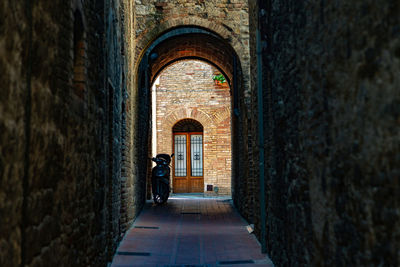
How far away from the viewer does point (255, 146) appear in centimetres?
661

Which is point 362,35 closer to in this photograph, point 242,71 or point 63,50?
point 63,50

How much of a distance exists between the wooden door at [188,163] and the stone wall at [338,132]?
13696 millimetres

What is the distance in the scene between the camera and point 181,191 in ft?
59.5

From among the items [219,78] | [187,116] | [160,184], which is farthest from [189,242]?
[219,78]

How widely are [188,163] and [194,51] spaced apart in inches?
286

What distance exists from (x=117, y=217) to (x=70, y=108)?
3219 mm

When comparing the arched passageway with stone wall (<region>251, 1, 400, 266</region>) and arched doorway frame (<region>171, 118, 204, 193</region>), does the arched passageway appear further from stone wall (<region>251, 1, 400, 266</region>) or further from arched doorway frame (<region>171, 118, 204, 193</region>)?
stone wall (<region>251, 1, 400, 266</region>)

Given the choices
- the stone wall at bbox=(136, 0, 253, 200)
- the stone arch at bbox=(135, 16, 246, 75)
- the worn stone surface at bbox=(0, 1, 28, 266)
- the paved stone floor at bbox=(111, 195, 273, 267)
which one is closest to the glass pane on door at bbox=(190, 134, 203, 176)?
A: the paved stone floor at bbox=(111, 195, 273, 267)

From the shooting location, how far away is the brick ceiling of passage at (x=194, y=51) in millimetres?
10648

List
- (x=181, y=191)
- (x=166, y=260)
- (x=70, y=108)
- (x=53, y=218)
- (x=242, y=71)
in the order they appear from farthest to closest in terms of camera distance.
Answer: (x=181, y=191)
(x=242, y=71)
(x=166, y=260)
(x=70, y=108)
(x=53, y=218)

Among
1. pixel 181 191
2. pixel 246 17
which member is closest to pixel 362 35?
pixel 246 17

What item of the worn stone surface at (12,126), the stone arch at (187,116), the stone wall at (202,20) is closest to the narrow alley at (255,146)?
the worn stone surface at (12,126)

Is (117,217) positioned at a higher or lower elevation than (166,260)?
higher

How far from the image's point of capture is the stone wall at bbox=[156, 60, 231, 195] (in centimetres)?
1716
